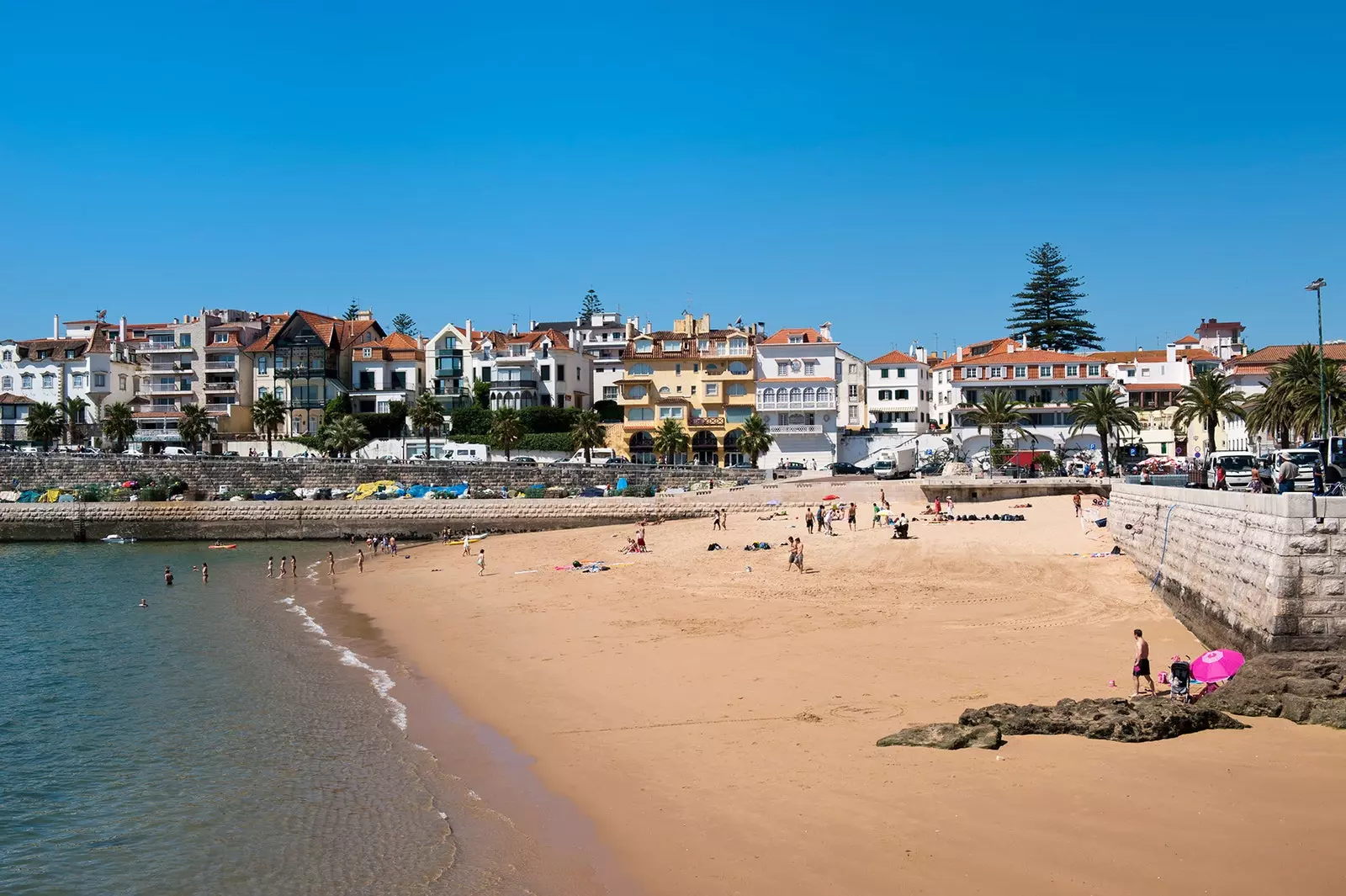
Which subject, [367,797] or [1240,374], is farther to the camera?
[1240,374]

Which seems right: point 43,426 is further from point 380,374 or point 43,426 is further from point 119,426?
point 380,374

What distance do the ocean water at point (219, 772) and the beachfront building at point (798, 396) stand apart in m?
48.5

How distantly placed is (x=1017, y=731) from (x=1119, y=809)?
2.63 meters

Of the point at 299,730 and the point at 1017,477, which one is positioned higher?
the point at 1017,477

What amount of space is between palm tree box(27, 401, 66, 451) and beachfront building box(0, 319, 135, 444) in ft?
13.4

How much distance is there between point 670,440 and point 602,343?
3160 cm

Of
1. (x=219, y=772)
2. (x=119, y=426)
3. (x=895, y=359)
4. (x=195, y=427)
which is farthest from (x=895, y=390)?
(x=219, y=772)

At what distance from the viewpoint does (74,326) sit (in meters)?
107

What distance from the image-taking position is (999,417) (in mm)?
63906

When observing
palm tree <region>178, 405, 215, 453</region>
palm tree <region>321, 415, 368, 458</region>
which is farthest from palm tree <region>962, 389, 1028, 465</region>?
palm tree <region>178, 405, 215, 453</region>

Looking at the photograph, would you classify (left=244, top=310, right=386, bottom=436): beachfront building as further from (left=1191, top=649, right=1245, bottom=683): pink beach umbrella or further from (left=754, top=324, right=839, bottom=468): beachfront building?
(left=1191, top=649, right=1245, bottom=683): pink beach umbrella

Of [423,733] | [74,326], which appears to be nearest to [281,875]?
[423,733]

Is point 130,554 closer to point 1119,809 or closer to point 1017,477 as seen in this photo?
point 1017,477

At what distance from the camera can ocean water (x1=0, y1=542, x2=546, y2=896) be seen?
11.8 metres
